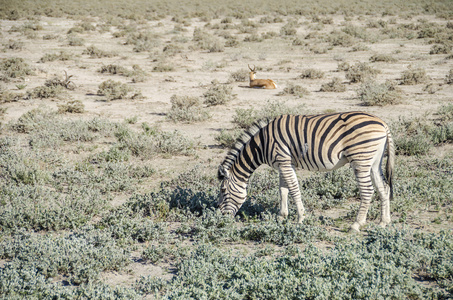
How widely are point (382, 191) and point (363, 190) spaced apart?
39cm

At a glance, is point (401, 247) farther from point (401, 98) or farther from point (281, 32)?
point (281, 32)

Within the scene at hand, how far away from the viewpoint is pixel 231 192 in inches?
265

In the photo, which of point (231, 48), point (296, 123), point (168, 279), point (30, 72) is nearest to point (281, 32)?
point (231, 48)

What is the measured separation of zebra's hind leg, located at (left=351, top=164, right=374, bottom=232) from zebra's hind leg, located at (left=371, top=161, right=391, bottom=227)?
227 millimetres

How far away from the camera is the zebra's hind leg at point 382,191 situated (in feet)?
21.4

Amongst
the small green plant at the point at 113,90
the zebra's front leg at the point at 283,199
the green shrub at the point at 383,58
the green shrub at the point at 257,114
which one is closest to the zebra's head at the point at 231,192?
the zebra's front leg at the point at 283,199

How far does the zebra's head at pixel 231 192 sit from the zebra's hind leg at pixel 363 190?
5.65 feet

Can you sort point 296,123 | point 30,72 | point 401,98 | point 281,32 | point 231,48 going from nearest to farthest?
1. point 296,123
2. point 401,98
3. point 30,72
4. point 231,48
5. point 281,32

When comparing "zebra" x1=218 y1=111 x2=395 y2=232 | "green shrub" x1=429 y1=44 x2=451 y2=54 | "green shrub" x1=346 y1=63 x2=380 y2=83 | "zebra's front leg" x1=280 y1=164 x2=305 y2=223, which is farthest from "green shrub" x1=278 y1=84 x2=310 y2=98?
"green shrub" x1=429 y1=44 x2=451 y2=54

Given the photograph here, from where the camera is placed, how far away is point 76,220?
7.11 m

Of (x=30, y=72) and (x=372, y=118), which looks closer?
(x=372, y=118)

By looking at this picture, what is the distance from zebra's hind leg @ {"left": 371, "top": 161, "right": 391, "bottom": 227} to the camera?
652 centimetres

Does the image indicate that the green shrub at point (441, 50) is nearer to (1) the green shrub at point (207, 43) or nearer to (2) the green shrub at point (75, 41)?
(1) the green shrub at point (207, 43)

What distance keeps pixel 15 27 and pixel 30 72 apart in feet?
55.3
